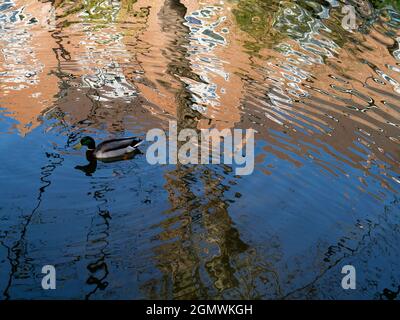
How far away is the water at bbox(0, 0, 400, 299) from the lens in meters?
6.37

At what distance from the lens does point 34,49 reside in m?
12.8

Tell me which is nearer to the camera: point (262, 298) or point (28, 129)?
point (262, 298)

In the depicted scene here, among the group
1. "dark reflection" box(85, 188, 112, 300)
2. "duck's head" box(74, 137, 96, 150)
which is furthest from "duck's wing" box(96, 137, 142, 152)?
"dark reflection" box(85, 188, 112, 300)

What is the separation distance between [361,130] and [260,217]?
10.8 feet

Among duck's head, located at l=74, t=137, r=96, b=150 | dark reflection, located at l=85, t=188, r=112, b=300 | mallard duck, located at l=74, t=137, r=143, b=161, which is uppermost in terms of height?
dark reflection, located at l=85, t=188, r=112, b=300

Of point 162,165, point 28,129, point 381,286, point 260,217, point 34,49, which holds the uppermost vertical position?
point 381,286

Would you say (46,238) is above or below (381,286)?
below

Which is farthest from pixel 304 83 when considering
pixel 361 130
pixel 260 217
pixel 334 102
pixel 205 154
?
pixel 260 217

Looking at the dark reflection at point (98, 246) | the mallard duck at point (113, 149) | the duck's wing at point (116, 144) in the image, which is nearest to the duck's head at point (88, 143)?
the mallard duck at point (113, 149)

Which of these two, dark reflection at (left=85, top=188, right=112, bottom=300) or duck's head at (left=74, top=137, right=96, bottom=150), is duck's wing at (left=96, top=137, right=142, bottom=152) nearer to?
duck's head at (left=74, top=137, right=96, bottom=150)

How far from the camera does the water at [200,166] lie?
637cm

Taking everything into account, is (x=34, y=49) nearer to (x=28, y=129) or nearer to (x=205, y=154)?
(x=28, y=129)

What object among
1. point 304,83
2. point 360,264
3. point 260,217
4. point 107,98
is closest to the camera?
point 360,264

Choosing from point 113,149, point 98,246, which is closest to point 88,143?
point 113,149
